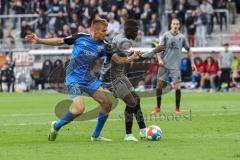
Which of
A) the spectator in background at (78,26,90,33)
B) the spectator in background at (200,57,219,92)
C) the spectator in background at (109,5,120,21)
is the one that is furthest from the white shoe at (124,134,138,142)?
the spectator in background at (109,5,120,21)

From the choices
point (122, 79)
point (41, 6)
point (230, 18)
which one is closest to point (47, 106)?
point (122, 79)

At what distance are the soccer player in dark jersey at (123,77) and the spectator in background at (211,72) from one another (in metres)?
21.2

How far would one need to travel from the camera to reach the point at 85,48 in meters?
14.4

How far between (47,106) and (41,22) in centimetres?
1852

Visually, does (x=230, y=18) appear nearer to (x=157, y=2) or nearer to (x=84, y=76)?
(x=157, y=2)

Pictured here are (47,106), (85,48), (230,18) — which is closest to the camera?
(85,48)

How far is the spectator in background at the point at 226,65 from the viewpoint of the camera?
36281 mm

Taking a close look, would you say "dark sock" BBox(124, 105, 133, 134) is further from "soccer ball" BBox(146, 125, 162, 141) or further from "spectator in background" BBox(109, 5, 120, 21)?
"spectator in background" BBox(109, 5, 120, 21)

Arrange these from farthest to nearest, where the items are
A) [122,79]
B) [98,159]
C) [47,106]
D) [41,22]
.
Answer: [41,22] < [47,106] < [122,79] < [98,159]

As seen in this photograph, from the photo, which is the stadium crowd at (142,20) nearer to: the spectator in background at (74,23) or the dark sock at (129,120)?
the spectator in background at (74,23)

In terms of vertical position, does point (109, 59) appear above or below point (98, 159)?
above

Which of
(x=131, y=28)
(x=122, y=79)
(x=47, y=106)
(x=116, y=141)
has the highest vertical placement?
(x=131, y=28)

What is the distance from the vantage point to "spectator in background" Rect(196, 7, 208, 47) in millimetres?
39344

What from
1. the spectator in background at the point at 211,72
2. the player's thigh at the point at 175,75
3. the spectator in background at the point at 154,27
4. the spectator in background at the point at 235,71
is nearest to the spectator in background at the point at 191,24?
the spectator in background at the point at 154,27
